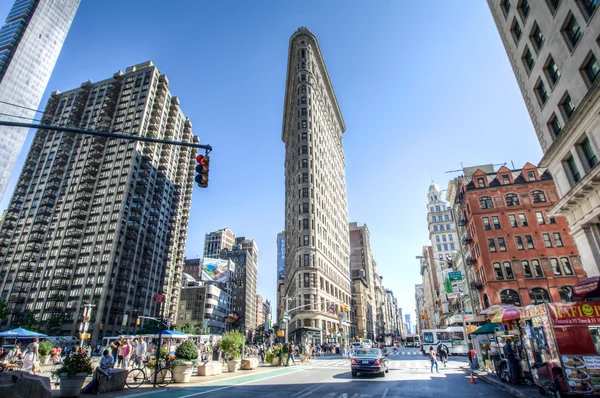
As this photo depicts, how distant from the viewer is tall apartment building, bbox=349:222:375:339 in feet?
354

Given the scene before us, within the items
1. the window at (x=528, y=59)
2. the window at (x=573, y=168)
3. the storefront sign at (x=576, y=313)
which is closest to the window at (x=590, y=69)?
the window at (x=573, y=168)

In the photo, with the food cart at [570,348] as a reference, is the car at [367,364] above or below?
below

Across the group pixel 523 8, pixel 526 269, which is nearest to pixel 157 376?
pixel 523 8

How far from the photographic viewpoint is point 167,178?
4168 inches

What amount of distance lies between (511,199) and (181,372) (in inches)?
1916

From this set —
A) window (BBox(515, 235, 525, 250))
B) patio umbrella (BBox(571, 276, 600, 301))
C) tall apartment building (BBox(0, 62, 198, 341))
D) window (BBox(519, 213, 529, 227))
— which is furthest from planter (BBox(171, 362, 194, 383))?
tall apartment building (BBox(0, 62, 198, 341))

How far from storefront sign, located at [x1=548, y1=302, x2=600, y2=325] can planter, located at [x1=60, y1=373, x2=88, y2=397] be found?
16756 mm

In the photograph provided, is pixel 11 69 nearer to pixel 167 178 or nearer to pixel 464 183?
pixel 167 178

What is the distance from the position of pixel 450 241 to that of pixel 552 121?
7981 cm

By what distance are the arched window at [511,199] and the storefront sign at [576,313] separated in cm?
4092

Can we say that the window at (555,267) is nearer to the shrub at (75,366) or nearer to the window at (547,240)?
the window at (547,240)

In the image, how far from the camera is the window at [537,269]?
41.8 metres

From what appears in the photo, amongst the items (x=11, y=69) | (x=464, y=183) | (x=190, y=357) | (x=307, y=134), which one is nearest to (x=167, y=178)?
(x=307, y=134)

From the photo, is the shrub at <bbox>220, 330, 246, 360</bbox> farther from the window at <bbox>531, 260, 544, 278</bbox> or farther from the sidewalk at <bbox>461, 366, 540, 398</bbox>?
the window at <bbox>531, 260, 544, 278</bbox>
